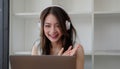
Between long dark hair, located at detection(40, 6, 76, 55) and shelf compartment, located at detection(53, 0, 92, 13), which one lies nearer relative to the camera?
long dark hair, located at detection(40, 6, 76, 55)

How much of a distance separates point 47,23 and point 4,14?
37.8 inches

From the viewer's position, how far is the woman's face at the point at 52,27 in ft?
3.89

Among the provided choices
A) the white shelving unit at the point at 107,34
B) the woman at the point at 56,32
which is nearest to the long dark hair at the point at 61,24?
the woman at the point at 56,32

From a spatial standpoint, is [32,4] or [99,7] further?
[32,4]

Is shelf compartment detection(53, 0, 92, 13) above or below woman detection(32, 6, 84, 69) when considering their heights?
above

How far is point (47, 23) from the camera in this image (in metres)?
1.22

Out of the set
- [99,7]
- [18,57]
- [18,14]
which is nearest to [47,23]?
[18,57]

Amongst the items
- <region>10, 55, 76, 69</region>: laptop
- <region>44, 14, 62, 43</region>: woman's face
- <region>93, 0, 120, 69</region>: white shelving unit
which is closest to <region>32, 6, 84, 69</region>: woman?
<region>44, 14, 62, 43</region>: woman's face

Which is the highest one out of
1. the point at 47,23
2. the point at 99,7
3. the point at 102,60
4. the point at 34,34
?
the point at 99,7

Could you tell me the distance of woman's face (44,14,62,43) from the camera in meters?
1.19

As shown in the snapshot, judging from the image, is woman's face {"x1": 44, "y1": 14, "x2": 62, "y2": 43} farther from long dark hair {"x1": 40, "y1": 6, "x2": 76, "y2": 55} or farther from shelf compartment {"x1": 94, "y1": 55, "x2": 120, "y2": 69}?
shelf compartment {"x1": 94, "y1": 55, "x2": 120, "y2": 69}

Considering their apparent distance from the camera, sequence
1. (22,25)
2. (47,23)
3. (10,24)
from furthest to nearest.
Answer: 1. (22,25)
2. (10,24)
3. (47,23)

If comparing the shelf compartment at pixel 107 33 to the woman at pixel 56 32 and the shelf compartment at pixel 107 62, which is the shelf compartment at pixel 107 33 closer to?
the shelf compartment at pixel 107 62

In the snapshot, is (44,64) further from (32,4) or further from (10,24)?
(32,4)
